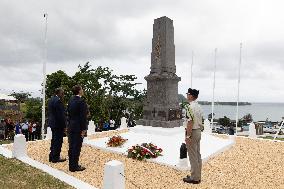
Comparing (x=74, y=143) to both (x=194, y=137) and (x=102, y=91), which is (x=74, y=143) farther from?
(x=102, y=91)

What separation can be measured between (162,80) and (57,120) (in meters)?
6.54

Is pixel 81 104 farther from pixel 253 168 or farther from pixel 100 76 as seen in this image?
pixel 100 76

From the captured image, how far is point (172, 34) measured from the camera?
14.7 meters

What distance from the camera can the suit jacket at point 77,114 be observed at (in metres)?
7.99

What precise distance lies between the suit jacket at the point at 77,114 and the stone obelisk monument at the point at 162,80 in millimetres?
6306

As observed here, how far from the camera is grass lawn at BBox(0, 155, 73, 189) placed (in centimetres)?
686

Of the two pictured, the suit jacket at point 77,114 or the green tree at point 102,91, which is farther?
the green tree at point 102,91

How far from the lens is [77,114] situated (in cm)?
802

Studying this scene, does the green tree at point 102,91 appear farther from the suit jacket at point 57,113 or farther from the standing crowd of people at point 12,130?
the suit jacket at point 57,113

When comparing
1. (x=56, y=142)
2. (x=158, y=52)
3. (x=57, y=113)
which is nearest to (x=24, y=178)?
(x=56, y=142)

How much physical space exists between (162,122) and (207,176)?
18.5 feet

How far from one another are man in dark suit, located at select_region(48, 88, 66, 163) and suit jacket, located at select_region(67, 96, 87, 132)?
1.07 m

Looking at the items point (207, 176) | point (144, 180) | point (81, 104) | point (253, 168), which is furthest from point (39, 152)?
point (253, 168)

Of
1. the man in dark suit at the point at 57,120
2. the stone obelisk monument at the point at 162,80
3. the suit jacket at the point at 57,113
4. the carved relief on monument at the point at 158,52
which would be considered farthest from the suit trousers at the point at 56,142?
the carved relief on monument at the point at 158,52
